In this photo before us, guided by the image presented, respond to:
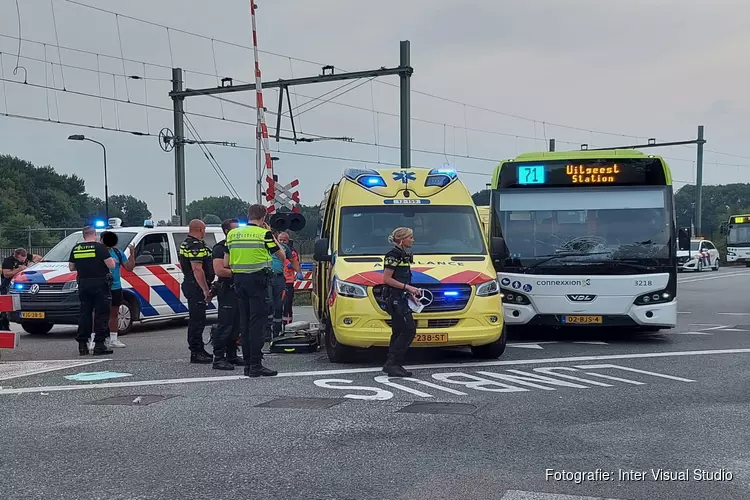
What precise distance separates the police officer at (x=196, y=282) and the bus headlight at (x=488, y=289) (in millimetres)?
3231

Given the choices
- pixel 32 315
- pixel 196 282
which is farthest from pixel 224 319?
pixel 32 315

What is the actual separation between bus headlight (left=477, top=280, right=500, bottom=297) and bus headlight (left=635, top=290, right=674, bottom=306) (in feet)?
9.57

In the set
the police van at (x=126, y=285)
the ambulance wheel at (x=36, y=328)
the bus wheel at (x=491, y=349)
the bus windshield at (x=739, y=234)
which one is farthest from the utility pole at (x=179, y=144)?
the bus windshield at (x=739, y=234)

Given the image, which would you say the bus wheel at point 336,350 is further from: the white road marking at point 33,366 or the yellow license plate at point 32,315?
the yellow license plate at point 32,315

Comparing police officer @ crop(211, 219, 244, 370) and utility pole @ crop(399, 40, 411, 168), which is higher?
utility pole @ crop(399, 40, 411, 168)

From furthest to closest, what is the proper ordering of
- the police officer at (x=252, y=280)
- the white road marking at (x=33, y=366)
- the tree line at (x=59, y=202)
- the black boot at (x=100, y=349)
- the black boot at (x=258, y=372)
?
the tree line at (x=59, y=202) < the black boot at (x=100, y=349) < the white road marking at (x=33, y=366) < the black boot at (x=258, y=372) < the police officer at (x=252, y=280)

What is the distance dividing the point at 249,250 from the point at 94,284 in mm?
3138

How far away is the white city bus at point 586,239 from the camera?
11.9 m

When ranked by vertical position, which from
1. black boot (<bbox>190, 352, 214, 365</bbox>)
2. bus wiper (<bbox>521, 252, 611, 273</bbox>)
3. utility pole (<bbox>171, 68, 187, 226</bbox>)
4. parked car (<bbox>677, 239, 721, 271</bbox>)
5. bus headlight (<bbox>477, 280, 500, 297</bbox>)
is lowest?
parked car (<bbox>677, 239, 721, 271</bbox>)

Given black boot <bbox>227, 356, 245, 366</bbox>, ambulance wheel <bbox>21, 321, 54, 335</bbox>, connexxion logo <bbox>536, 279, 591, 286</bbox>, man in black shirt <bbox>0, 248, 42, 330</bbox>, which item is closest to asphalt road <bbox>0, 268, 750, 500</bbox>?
black boot <bbox>227, 356, 245, 366</bbox>

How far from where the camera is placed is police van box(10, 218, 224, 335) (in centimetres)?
1380

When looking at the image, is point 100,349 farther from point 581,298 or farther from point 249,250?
point 581,298

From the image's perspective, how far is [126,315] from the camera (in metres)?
14.3

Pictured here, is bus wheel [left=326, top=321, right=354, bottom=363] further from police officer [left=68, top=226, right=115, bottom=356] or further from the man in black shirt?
the man in black shirt
